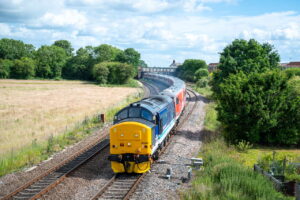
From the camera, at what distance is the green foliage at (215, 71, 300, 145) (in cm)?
2084

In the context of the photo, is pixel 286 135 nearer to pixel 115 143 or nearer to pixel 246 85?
pixel 246 85

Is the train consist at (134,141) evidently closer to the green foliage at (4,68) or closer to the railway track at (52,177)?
the railway track at (52,177)

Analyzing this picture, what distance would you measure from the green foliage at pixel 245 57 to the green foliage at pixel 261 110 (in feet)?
48.7

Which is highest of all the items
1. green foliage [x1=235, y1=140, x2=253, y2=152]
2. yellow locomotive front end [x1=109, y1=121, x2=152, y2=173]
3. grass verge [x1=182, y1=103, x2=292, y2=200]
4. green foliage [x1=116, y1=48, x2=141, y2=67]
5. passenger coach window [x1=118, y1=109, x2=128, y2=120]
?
green foliage [x1=116, y1=48, x2=141, y2=67]

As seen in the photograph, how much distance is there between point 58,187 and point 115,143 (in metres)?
3.11

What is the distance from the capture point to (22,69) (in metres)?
95.1

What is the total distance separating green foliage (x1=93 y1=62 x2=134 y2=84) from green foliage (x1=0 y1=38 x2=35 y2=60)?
44.6 metres

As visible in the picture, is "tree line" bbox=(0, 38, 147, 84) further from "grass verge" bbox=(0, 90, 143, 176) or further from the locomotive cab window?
the locomotive cab window

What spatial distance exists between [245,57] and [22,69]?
77448 millimetres

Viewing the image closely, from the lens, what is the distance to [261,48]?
126 ft

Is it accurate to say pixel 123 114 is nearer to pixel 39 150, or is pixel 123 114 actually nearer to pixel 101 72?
pixel 39 150

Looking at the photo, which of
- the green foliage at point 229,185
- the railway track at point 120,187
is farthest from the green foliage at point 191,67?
the railway track at point 120,187

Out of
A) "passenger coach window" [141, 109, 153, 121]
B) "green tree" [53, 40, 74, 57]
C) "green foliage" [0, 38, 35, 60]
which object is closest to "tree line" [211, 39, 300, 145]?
"passenger coach window" [141, 109, 153, 121]

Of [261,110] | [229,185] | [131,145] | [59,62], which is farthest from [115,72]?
[229,185]
